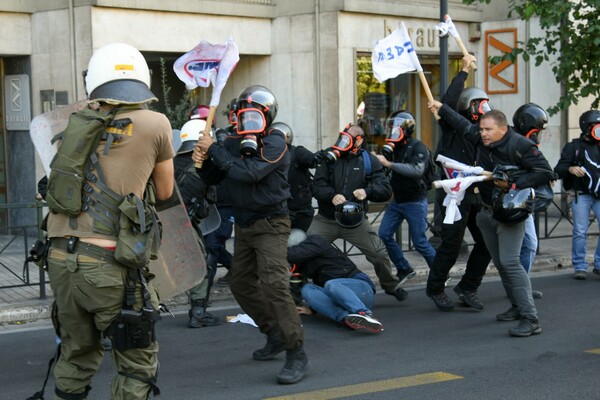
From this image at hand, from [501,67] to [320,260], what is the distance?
31.6 feet

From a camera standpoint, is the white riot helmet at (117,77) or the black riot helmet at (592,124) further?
the black riot helmet at (592,124)

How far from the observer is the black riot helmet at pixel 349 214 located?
873 cm

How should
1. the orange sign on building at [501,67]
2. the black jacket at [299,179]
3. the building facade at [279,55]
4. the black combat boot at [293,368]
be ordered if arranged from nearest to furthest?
the black combat boot at [293,368] < the black jacket at [299,179] < the building facade at [279,55] < the orange sign on building at [501,67]

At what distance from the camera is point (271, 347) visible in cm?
679

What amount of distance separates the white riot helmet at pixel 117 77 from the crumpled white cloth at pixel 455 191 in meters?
3.77

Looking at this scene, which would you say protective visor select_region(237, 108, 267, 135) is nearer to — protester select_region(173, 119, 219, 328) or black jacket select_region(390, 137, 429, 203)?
protester select_region(173, 119, 219, 328)

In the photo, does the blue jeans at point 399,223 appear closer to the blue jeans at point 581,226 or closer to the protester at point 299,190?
the protester at point 299,190

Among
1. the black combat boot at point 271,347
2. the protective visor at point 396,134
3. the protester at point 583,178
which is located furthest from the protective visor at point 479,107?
the black combat boot at point 271,347

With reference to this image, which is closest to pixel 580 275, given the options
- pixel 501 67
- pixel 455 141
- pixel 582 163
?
pixel 582 163

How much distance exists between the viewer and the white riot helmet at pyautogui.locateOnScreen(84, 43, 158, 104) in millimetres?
4461

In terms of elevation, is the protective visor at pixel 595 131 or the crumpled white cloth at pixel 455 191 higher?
the protective visor at pixel 595 131

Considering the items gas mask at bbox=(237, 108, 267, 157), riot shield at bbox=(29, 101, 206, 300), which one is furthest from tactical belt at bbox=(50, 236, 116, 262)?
gas mask at bbox=(237, 108, 267, 157)

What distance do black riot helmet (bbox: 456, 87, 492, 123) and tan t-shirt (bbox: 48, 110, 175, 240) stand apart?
188 inches

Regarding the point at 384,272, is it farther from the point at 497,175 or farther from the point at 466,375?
the point at 466,375
